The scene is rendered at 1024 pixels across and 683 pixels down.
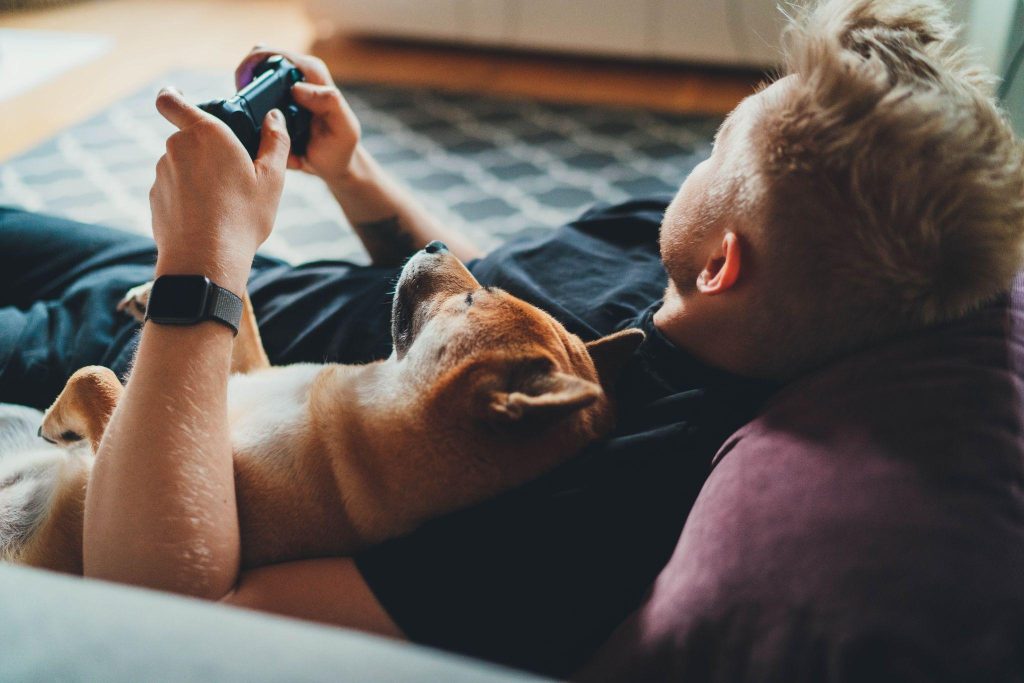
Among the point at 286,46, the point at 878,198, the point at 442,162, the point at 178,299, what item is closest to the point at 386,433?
the point at 178,299

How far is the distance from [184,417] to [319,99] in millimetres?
834

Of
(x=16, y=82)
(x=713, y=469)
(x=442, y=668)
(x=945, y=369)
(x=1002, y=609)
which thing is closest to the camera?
(x=442, y=668)

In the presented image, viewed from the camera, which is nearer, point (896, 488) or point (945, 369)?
point (896, 488)

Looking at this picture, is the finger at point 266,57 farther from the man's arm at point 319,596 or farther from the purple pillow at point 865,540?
the purple pillow at point 865,540

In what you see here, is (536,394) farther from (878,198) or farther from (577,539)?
(878,198)

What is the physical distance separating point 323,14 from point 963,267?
4.38 m

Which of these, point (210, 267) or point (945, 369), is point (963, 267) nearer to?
point (945, 369)

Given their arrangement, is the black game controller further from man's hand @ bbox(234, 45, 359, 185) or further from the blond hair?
the blond hair

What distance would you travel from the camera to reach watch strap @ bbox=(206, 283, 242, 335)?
42.0 inches

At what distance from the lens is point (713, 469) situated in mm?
1075

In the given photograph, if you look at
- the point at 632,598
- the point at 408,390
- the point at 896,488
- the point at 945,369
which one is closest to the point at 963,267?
the point at 945,369

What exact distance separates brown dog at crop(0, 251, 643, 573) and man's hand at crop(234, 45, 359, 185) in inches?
20.9

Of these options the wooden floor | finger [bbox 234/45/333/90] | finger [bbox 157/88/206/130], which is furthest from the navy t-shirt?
the wooden floor

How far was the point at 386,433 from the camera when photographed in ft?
3.81
